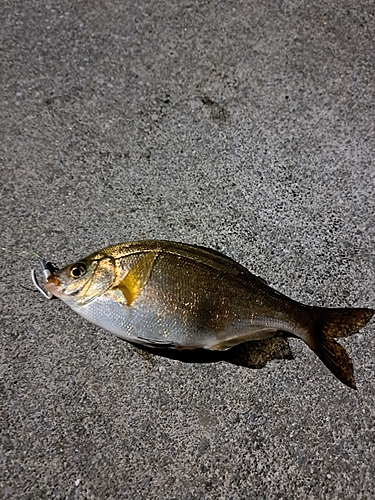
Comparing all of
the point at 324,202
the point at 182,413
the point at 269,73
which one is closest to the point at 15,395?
the point at 182,413

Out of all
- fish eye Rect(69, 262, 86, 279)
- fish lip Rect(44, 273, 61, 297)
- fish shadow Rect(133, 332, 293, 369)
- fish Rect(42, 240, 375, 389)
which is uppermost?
fish eye Rect(69, 262, 86, 279)

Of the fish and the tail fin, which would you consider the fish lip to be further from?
the tail fin

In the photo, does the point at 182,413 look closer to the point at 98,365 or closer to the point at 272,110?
the point at 98,365

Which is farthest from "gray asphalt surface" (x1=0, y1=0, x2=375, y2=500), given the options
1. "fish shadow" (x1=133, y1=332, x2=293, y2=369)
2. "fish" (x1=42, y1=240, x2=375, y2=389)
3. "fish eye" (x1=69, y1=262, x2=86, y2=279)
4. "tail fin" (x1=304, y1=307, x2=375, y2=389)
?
"fish eye" (x1=69, y1=262, x2=86, y2=279)

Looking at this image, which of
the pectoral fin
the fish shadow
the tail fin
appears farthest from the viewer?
the fish shadow

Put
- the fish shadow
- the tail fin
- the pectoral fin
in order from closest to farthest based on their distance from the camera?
the pectoral fin → the tail fin → the fish shadow

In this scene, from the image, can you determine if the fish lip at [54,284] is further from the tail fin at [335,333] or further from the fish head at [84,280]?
the tail fin at [335,333]
